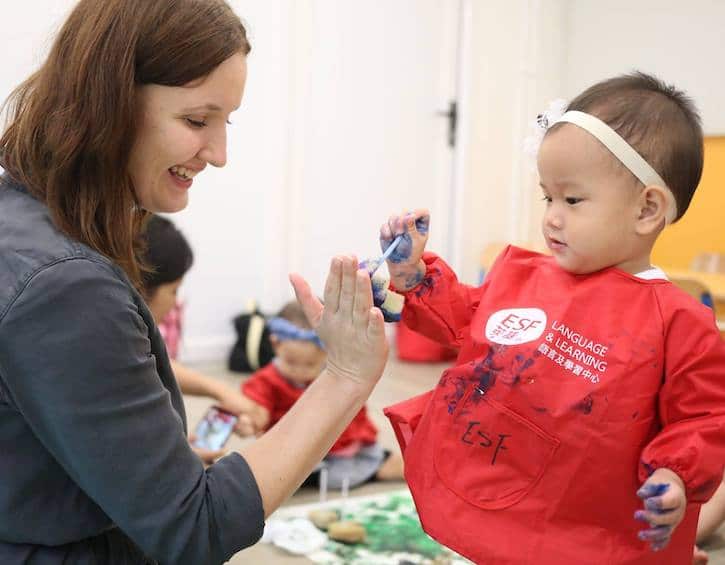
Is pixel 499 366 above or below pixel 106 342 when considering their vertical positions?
below

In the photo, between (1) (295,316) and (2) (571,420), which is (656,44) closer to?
(1) (295,316)

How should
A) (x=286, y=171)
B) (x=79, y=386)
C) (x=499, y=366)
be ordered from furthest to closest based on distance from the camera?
(x=286, y=171) → (x=499, y=366) → (x=79, y=386)

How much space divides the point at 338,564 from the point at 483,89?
11.7ft

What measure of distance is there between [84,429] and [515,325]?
23.9 inches

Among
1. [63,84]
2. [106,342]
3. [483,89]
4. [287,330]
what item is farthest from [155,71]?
[483,89]

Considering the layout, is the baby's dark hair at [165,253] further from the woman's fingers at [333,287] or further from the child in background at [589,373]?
the woman's fingers at [333,287]

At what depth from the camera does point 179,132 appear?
936 mm

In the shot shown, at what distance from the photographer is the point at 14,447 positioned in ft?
2.79

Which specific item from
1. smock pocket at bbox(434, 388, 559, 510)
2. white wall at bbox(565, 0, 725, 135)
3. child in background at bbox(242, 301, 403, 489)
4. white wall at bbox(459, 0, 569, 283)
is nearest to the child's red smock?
smock pocket at bbox(434, 388, 559, 510)

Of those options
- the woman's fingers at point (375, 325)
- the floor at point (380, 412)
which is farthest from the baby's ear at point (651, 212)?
the floor at point (380, 412)

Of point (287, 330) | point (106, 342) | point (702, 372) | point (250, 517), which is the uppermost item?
point (106, 342)

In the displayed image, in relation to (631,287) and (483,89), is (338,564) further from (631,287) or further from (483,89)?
(483,89)

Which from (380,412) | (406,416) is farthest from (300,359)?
(406,416)

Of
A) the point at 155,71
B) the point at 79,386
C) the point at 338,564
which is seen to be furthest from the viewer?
the point at 338,564
